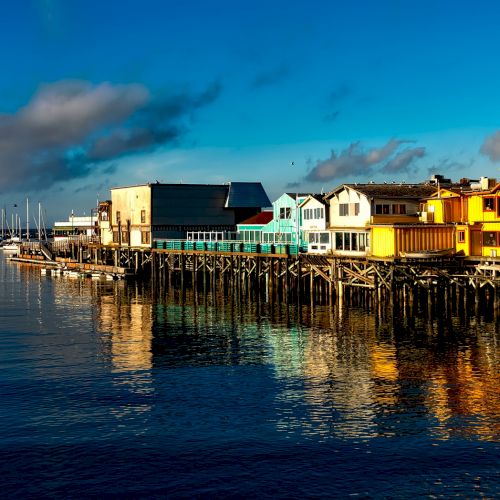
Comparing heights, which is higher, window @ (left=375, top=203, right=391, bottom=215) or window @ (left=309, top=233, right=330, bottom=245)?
window @ (left=375, top=203, right=391, bottom=215)

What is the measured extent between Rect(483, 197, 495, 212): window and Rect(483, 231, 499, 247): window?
199cm

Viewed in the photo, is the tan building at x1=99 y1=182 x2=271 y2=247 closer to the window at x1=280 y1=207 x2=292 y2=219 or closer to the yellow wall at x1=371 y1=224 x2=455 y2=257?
the window at x1=280 y1=207 x2=292 y2=219

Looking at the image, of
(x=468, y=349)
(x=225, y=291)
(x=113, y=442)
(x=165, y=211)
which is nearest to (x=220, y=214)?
(x=165, y=211)

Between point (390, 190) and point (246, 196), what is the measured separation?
144ft

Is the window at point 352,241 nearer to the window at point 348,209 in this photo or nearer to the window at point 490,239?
the window at point 348,209

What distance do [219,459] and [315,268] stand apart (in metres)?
44.2

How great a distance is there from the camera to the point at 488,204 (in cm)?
6362

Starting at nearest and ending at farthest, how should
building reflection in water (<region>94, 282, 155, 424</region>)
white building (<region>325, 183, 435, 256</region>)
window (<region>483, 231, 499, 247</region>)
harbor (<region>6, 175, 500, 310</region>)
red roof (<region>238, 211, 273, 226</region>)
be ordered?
building reflection in water (<region>94, 282, 155, 424</region>)
window (<region>483, 231, 499, 247</region>)
harbor (<region>6, 175, 500, 310</region>)
white building (<region>325, 183, 435, 256</region>)
red roof (<region>238, 211, 273, 226</region>)

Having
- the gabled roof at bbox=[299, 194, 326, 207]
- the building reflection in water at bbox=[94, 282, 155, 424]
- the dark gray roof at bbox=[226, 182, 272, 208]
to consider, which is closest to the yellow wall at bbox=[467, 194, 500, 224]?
the gabled roof at bbox=[299, 194, 326, 207]

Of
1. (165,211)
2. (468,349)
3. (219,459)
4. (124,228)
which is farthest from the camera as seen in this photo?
(124,228)

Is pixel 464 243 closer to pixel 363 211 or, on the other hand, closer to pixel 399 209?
pixel 399 209

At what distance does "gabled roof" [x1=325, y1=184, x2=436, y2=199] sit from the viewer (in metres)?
69.9

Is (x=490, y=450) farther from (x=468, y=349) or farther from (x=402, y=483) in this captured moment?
(x=468, y=349)

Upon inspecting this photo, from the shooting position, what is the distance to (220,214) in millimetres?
113375
